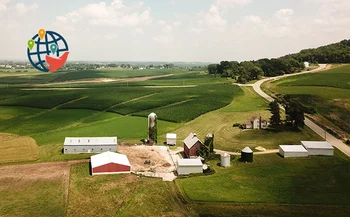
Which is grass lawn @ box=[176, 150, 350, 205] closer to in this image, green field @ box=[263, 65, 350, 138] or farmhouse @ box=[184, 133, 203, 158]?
farmhouse @ box=[184, 133, 203, 158]

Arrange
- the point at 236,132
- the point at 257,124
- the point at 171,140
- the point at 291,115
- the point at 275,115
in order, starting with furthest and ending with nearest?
the point at 257,124, the point at 275,115, the point at 236,132, the point at 291,115, the point at 171,140

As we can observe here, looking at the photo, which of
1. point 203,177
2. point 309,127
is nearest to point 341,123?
point 309,127

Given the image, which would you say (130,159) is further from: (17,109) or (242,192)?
(17,109)

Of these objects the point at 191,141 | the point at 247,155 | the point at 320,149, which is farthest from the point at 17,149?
the point at 320,149

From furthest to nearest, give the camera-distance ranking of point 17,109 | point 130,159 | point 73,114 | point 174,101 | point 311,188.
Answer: point 174,101, point 17,109, point 73,114, point 130,159, point 311,188

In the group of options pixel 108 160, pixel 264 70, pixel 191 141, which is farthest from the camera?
pixel 264 70

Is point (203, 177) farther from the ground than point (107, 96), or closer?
closer

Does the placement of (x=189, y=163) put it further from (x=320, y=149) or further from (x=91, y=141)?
(x=320, y=149)
